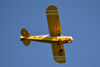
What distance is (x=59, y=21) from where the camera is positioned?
78.3ft

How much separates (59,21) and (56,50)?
5716mm

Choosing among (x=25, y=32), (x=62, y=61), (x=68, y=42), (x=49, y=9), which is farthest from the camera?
(x=62, y=61)

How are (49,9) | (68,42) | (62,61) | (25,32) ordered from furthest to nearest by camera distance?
(62,61) < (25,32) < (68,42) < (49,9)

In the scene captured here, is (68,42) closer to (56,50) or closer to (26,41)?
(56,50)

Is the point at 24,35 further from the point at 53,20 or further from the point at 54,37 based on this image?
the point at 53,20

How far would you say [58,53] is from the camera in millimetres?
28266

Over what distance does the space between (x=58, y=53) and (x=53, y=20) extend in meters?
6.20

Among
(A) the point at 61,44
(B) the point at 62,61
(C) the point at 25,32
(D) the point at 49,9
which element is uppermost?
(D) the point at 49,9

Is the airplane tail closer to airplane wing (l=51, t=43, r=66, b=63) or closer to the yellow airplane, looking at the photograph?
the yellow airplane

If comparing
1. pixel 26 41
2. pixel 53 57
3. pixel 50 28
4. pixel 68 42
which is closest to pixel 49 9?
pixel 50 28

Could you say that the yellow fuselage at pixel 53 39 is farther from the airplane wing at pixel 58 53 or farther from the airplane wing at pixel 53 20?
the airplane wing at pixel 58 53

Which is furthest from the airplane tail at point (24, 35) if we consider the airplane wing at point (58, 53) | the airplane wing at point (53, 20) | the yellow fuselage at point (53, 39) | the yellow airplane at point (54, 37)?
the airplane wing at point (58, 53)

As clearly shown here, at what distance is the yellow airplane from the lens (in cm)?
2339

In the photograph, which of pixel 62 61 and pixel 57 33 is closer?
pixel 57 33
